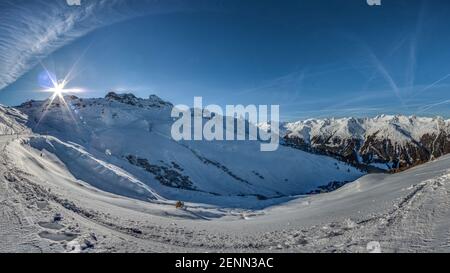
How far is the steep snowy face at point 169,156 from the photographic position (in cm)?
5347

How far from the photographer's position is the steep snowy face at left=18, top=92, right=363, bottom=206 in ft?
175

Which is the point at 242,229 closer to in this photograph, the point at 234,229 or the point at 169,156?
the point at 234,229

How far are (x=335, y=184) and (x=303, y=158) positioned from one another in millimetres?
12623

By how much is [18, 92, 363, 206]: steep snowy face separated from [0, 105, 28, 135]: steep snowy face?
7.31ft

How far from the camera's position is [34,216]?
12617mm

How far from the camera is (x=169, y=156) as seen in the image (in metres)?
68.6

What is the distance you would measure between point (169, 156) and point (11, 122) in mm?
27285

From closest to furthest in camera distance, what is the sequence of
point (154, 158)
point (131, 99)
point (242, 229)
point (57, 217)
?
point (57, 217)
point (242, 229)
point (154, 158)
point (131, 99)

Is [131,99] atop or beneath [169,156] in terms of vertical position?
atop

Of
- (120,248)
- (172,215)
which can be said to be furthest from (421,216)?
(172,215)

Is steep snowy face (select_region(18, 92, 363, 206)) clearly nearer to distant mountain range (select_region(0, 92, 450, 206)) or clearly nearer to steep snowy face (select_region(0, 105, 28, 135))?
distant mountain range (select_region(0, 92, 450, 206))

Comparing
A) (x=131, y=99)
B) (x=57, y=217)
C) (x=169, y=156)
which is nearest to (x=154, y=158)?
(x=169, y=156)
